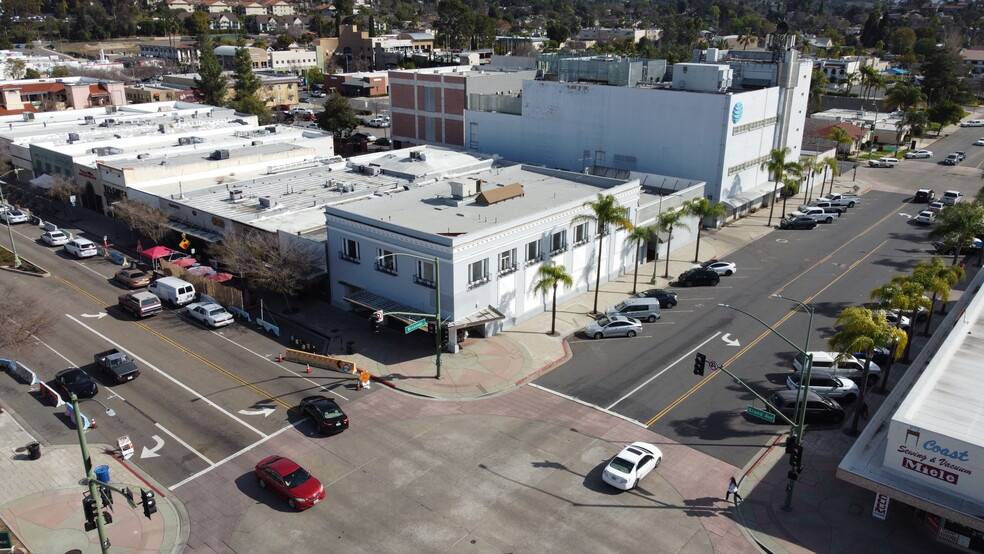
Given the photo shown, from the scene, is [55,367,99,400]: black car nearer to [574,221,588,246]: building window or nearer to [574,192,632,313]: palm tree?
[574,192,632,313]: palm tree

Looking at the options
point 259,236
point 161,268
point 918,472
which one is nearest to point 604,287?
point 259,236

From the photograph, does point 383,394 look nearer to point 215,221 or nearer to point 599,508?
point 599,508

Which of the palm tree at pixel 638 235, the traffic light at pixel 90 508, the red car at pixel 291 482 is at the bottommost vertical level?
the red car at pixel 291 482

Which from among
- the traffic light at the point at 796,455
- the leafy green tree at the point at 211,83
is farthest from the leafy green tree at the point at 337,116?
the traffic light at the point at 796,455

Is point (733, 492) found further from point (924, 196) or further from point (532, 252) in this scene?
point (924, 196)

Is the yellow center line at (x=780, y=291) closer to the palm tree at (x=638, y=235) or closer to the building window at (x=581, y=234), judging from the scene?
the palm tree at (x=638, y=235)
